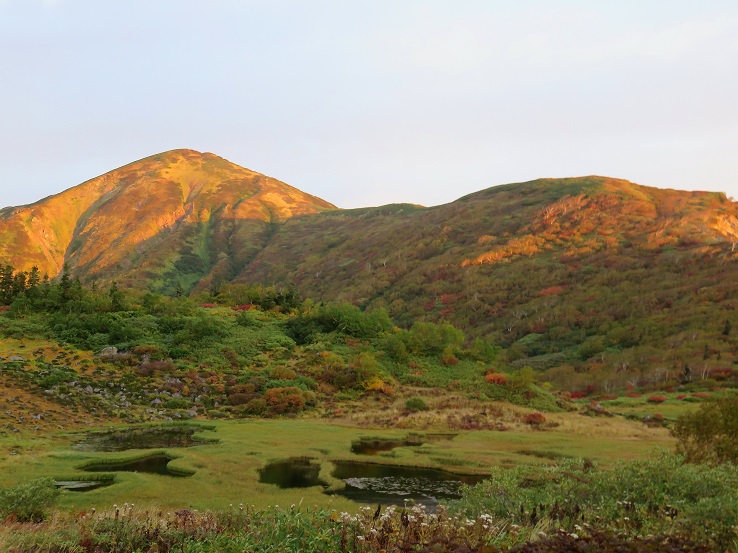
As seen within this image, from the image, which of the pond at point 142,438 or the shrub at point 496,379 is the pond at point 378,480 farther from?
the shrub at point 496,379

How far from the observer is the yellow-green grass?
20.5m

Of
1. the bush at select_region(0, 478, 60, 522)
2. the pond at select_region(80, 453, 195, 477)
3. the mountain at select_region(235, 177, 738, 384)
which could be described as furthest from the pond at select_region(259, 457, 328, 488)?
the mountain at select_region(235, 177, 738, 384)

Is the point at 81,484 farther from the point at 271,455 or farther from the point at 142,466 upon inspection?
the point at 271,455

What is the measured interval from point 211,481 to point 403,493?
28.1 ft

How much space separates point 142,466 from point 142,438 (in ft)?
23.9

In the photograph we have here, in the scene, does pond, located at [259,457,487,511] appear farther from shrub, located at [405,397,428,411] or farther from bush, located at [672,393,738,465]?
shrub, located at [405,397,428,411]

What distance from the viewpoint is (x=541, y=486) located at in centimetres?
1777

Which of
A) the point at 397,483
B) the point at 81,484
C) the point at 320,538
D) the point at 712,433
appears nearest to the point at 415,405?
the point at 397,483

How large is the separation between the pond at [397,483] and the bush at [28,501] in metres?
11.1

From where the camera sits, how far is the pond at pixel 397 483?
22.4 meters

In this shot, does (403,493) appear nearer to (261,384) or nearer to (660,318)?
(261,384)

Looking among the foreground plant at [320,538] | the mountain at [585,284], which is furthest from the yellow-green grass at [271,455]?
the mountain at [585,284]

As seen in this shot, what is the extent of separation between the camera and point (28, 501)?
52.2ft

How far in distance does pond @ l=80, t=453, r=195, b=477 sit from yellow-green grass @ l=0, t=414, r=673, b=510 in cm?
44
